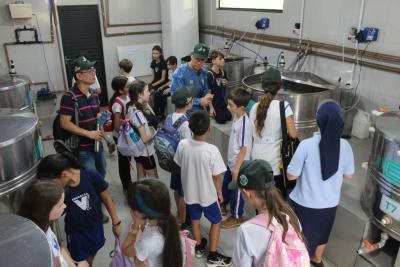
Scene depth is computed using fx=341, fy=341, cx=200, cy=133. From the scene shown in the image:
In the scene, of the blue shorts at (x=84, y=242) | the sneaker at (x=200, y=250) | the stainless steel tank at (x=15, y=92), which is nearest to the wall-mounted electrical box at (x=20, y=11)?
the stainless steel tank at (x=15, y=92)

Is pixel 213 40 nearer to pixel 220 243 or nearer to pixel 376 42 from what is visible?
pixel 376 42

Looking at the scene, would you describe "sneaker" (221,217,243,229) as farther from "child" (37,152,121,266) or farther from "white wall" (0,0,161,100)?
"white wall" (0,0,161,100)

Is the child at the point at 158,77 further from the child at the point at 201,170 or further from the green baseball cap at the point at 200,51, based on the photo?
the child at the point at 201,170

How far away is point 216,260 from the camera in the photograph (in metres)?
2.37

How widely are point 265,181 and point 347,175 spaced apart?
2.89 ft

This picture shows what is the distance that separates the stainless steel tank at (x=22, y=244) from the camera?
1.04 metres

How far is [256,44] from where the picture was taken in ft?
14.6

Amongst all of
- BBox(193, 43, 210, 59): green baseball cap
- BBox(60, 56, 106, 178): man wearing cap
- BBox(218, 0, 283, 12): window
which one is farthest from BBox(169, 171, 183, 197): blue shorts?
BBox(218, 0, 283, 12): window

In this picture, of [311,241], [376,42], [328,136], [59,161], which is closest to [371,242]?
[311,241]

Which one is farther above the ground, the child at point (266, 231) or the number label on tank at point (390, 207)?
the child at point (266, 231)

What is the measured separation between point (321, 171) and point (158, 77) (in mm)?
3581

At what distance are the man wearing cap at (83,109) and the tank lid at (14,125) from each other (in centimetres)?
26

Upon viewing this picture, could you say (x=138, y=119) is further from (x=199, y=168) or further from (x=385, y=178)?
(x=385, y=178)

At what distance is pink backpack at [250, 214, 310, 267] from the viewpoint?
129cm
